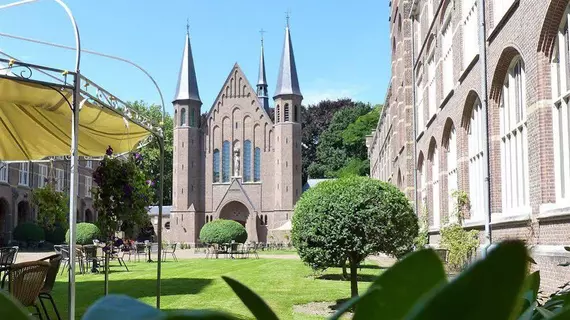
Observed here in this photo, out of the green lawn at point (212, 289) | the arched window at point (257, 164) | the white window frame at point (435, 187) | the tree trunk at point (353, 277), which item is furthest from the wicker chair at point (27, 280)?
the arched window at point (257, 164)

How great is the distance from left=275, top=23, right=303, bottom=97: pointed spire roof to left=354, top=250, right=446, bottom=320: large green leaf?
48.5 m

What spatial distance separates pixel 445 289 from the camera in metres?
0.34

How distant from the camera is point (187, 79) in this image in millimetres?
49062

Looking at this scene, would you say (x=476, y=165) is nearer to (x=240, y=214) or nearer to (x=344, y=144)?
(x=240, y=214)

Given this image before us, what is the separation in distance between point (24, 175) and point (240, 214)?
1670 cm

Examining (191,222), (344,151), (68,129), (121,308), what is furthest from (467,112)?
(344,151)

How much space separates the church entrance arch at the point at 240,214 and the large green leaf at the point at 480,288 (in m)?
47.7

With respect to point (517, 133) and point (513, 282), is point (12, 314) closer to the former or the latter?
point (513, 282)

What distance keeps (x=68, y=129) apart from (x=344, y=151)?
50.1 meters

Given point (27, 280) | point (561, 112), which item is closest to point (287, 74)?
point (561, 112)

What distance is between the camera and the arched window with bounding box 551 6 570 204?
26.0ft

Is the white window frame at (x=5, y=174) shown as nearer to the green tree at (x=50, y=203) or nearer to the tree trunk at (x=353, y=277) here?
the green tree at (x=50, y=203)

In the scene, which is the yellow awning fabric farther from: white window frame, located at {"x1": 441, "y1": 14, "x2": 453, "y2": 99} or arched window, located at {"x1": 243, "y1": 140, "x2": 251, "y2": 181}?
arched window, located at {"x1": 243, "y1": 140, "x2": 251, "y2": 181}

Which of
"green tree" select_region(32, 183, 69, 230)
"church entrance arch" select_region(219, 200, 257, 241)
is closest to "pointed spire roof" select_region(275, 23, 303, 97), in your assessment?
"church entrance arch" select_region(219, 200, 257, 241)
